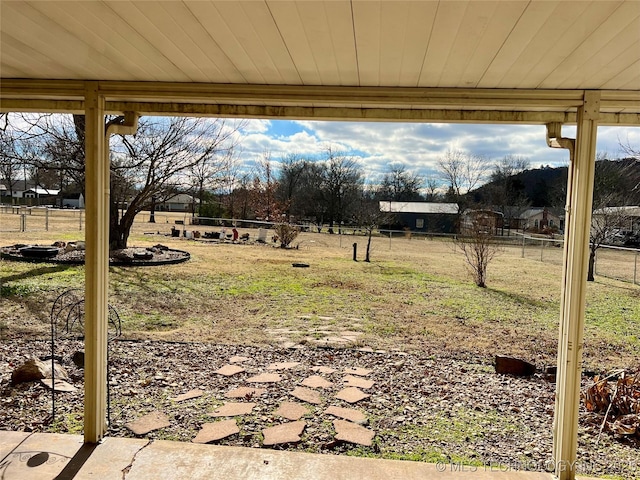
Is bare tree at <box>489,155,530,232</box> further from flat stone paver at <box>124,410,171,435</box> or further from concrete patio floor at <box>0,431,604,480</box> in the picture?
flat stone paver at <box>124,410,171,435</box>

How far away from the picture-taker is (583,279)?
1.85 meters

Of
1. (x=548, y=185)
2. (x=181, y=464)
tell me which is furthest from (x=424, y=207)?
(x=181, y=464)

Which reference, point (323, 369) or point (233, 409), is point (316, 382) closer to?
point (323, 369)

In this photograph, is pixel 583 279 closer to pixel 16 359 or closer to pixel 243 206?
pixel 16 359

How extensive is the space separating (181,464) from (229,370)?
1696 millimetres

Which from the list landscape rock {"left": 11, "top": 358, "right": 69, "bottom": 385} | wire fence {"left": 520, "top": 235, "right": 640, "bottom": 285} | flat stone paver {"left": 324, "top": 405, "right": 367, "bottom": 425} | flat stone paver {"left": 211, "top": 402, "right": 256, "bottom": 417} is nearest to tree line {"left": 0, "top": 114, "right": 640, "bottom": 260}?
wire fence {"left": 520, "top": 235, "right": 640, "bottom": 285}

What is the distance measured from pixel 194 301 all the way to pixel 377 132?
12.9 metres

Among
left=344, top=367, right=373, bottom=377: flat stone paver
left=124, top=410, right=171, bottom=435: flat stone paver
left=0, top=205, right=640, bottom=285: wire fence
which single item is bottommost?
left=344, top=367, right=373, bottom=377: flat stone paver

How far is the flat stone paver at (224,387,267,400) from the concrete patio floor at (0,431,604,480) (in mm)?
977

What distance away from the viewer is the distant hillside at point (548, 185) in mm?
7137

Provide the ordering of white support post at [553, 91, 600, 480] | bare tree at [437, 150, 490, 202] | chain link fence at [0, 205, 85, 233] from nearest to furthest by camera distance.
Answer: white support post at [553, 91, 600, 480] → chain link fence at [0, 205, 85, 233] → bare tree at [437, 150, 490, 202]

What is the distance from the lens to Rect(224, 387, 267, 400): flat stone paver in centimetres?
312

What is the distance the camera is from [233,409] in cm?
288

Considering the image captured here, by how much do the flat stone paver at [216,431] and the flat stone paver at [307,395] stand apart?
1.92 feet
